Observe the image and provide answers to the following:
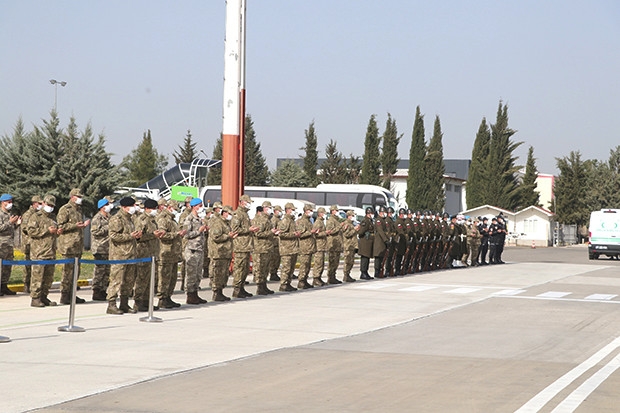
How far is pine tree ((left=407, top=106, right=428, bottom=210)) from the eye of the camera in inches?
3334

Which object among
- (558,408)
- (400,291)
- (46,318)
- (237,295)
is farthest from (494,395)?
(400,291)

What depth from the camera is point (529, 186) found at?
93312mm

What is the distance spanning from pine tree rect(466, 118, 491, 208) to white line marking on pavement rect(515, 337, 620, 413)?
79.6 meters

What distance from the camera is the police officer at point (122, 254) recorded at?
53.5ft

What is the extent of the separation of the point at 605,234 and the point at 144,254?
114ft

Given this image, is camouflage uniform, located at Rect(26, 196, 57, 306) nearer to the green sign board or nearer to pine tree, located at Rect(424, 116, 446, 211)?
the green sign board

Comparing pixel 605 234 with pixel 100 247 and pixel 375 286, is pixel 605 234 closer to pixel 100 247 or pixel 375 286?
pixel 375 286

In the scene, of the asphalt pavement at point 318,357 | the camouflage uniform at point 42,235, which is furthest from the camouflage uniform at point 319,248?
the camouflage uniform at point 42,235

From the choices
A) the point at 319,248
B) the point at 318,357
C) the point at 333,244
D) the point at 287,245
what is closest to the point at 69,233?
the point at 287,245

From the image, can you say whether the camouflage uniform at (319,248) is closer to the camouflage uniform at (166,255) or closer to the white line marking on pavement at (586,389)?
the camouflage uniform at (166,255)

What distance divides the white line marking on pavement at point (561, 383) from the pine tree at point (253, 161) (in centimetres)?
6799

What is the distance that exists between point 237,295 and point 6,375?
9984 mm

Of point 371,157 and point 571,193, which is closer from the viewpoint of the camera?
point 371,157

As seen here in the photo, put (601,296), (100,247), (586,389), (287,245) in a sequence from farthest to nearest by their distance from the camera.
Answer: (601,296), (287,245), (100,247), (586,389)
